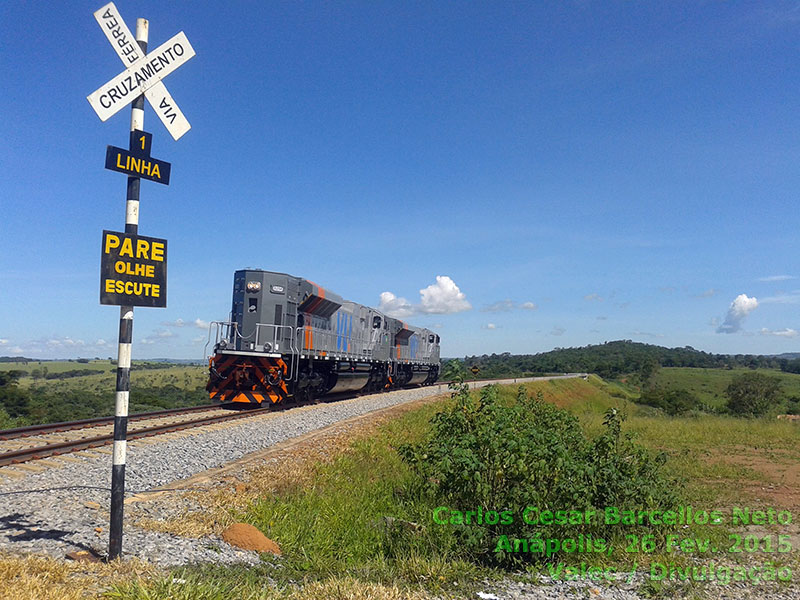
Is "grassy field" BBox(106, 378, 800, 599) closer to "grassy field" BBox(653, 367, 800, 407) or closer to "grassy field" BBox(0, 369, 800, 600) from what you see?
"grassy field" BBox(0, 369, 800, 600)

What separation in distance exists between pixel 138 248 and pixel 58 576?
2.67 m

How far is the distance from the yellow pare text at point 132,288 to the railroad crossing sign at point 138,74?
144 cm

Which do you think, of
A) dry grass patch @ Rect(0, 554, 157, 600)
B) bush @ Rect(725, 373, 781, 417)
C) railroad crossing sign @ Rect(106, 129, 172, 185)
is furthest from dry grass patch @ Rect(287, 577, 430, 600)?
bush @ Rect(725, 373, 781, 417)

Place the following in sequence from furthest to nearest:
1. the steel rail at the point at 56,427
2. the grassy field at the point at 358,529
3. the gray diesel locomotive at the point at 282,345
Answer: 1. the gray diesel locomotive at the point at 282,345
2. the steel rail at the point at 56,427
3. the grassy field at the point at 358,529

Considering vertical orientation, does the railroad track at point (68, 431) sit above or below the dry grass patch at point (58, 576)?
above

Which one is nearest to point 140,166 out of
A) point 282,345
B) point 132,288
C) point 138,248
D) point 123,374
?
point 138,248

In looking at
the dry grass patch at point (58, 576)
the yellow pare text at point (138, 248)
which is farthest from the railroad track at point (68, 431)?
the yellow pare text at point (138, 248)

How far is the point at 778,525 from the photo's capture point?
894 cm

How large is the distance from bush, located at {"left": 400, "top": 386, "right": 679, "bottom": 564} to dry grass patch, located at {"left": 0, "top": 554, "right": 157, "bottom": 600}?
353cm

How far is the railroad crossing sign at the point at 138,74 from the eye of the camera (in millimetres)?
5055

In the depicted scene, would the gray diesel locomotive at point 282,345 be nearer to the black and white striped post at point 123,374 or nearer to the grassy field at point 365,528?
the grassy field at point 365,528

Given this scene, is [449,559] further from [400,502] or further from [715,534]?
[715,534]

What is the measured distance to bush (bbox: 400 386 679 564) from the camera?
679 cm

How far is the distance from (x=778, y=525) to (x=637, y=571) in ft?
13.8
